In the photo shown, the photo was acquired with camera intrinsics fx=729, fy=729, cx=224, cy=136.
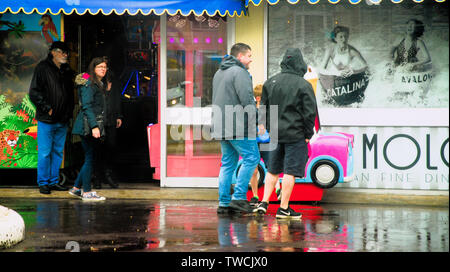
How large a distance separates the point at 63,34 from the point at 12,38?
79cm

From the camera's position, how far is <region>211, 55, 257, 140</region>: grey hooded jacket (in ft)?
28.5

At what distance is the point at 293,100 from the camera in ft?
28.0

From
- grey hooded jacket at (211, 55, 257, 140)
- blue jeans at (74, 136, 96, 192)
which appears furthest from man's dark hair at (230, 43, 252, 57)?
blue jeans at (74, 136, 96, 192)

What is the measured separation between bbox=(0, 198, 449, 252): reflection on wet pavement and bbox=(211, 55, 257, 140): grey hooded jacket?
3.42 feet

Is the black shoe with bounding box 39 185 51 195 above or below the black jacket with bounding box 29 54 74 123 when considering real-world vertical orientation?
below

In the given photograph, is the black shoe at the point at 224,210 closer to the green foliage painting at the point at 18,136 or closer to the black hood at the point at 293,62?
the black hood at the point at 293,62

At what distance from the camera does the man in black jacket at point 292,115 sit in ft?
27.9

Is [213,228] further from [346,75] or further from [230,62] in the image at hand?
[346,75]

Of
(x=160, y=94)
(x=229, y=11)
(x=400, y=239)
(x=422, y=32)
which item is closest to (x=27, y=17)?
(x=160, y=94)

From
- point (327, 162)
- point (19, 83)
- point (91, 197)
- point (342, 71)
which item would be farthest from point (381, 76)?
point (19, 83)

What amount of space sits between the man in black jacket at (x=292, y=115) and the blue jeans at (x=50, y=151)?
349 cm

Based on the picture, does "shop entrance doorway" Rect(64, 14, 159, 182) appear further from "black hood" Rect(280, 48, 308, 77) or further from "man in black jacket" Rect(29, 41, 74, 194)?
"black hood" Rect(280, 48, 308, 77)

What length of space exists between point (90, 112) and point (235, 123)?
2268 mm

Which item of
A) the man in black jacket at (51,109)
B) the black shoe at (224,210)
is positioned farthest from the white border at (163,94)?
the black shoe at (224,210)
